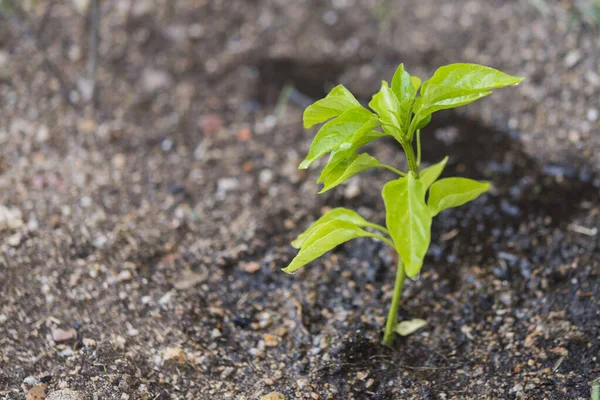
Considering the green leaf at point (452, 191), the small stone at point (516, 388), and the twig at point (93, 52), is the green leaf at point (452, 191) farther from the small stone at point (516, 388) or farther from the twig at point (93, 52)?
the twig at point (93, 52)

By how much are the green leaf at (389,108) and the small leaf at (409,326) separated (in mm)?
613

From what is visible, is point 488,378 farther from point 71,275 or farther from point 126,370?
point 71,275

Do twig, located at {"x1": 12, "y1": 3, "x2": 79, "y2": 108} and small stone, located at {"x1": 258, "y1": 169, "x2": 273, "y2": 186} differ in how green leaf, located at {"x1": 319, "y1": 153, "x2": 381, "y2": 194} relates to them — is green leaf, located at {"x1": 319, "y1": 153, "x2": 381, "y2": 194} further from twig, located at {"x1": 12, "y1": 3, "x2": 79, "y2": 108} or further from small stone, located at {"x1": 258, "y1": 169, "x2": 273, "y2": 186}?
twig, located at {"x1": 12, "y1": 3, "x2": 79, "y2": 108}

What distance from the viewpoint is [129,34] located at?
2793 mm

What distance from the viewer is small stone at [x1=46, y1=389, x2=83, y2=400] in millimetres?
1354

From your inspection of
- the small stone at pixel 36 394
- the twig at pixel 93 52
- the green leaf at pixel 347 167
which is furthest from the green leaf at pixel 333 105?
the twig at pixel 93 52

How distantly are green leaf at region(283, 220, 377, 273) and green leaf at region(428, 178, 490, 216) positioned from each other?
176mm

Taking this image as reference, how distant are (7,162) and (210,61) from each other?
3.29 ft

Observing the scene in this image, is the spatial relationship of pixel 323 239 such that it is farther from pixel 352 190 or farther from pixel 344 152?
pixel 352 190

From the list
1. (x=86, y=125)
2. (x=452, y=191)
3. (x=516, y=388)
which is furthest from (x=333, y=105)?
(x=86, y=125)

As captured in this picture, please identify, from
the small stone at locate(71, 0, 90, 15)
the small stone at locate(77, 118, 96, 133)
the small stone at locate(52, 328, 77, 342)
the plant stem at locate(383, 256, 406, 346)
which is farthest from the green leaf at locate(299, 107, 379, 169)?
the small stone at locate(71, 0, 90, 15)

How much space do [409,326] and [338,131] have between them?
673mm

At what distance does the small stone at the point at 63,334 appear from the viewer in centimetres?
152

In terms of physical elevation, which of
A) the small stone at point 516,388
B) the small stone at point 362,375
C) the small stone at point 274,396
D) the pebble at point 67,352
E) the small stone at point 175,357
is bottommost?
the small stone at point 274,396
